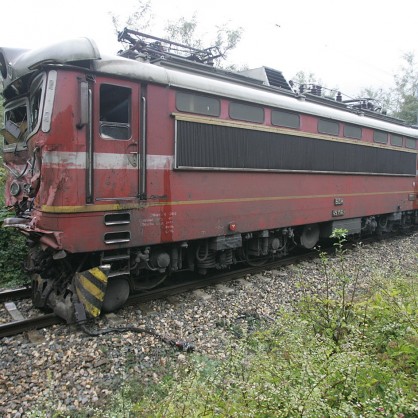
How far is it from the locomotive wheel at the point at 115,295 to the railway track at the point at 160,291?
25 centimetres

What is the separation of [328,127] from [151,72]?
188 inches

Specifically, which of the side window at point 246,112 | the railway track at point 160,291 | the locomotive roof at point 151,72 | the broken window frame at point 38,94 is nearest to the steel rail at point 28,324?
the railway track at point 160,291

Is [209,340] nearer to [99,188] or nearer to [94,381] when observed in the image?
[94,381]

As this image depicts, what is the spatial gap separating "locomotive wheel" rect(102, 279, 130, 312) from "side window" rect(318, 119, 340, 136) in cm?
535

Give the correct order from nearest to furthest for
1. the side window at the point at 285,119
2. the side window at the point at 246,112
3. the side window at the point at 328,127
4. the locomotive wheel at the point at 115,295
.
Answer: the locomotive wheel at the point at 115,295, the side window at the point at 246,112, the side window at the point at 285,119, the side window at the point at 328,127

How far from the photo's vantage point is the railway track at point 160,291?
4.89m

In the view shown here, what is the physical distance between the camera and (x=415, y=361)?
319 cm

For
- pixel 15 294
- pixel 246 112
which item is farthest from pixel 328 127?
pixel 15 294

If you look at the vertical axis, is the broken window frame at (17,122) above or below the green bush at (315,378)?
above

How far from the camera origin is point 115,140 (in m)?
5.21

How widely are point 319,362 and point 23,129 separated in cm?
522

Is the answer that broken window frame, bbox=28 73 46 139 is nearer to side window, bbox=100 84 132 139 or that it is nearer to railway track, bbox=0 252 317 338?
side window, bbox=100 84 132 139

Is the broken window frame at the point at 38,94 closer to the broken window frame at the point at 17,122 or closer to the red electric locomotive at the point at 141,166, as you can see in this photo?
the red electric locomotive at the point at 141,166

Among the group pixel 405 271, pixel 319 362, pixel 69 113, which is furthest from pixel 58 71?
pixel 405 271
